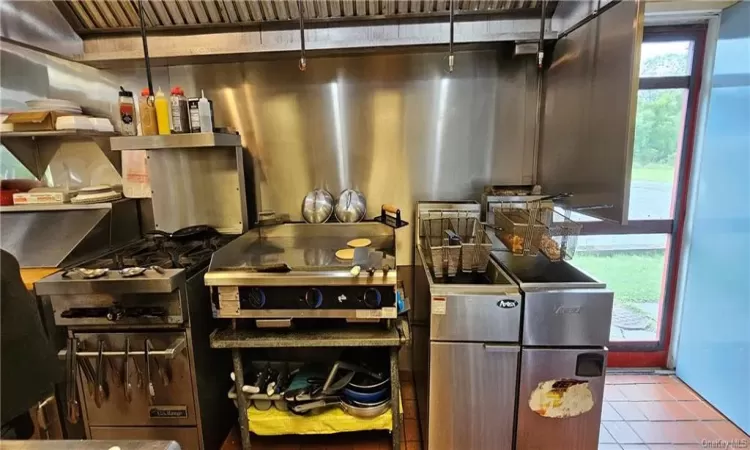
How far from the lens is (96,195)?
1.91 m

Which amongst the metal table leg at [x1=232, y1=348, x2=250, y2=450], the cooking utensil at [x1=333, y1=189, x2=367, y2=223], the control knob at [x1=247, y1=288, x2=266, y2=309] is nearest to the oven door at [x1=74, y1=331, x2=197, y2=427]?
the metal table leg at [x1=232, y1=348, x2=250, y2=450]

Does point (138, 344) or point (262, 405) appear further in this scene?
point (262, 405)

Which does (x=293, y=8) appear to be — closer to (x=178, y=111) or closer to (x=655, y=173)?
(x=178, y=111)

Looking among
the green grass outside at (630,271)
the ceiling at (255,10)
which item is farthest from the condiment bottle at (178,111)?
the green grass outside at (630,271)

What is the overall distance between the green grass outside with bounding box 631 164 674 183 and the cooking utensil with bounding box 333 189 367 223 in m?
1.56

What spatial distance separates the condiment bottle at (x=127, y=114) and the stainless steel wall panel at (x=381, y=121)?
0.99 ft

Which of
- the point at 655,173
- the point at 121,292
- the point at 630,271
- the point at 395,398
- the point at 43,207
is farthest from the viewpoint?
the point at 630,271

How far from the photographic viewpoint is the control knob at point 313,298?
1417 mm

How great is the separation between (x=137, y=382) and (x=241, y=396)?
391 millimetres

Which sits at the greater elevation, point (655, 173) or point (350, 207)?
point (655, 173)

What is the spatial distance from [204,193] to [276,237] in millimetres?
441

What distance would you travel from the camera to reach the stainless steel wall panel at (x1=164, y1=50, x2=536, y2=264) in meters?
2.02

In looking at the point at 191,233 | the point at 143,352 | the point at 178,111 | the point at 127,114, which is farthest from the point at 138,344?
the point at 127,114

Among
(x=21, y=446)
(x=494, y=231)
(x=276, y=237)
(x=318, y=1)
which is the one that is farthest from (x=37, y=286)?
(x=494, y=231)
